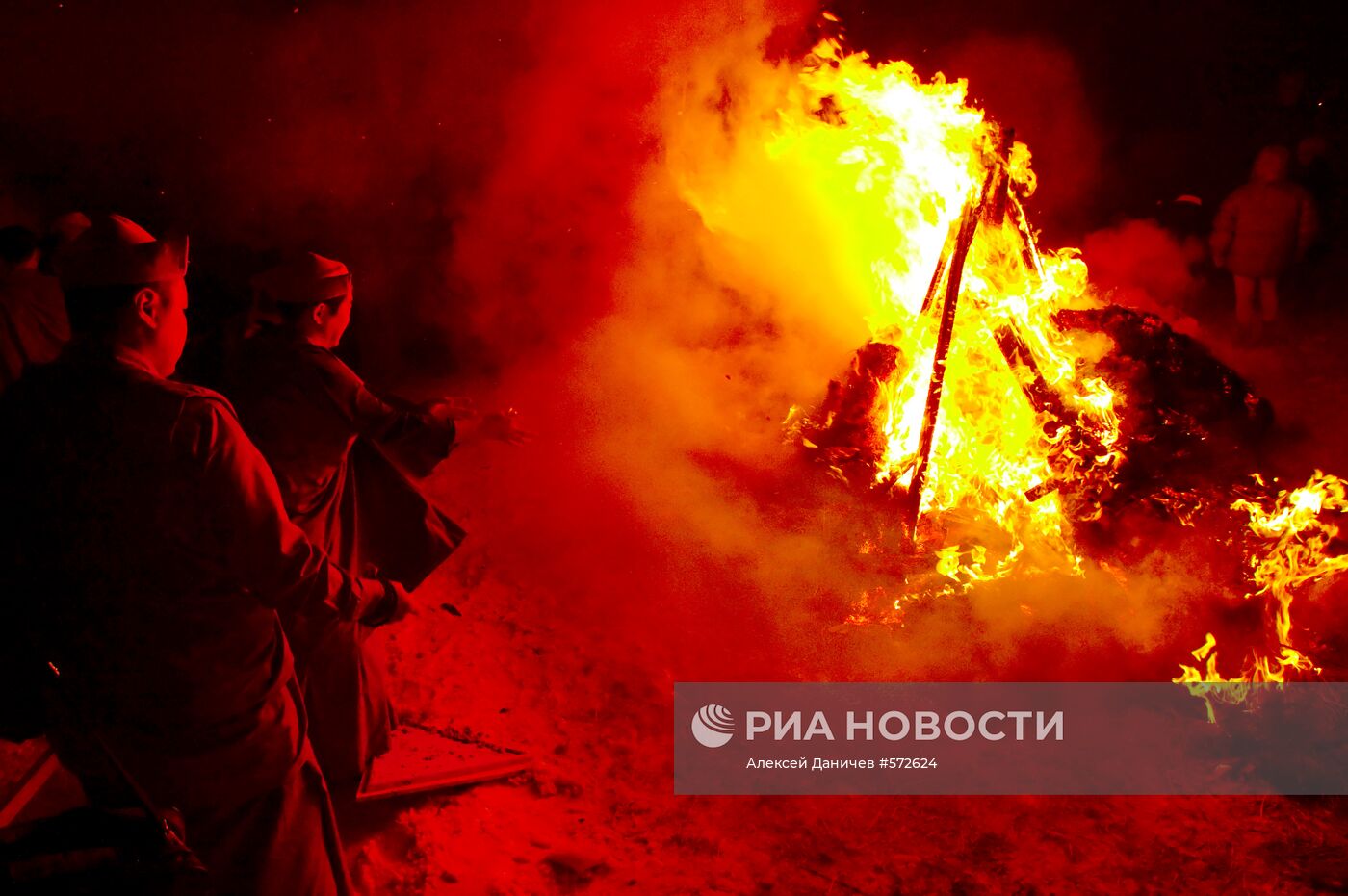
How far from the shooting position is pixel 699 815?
437 centimetres

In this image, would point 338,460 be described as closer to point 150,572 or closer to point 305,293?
point 305,293

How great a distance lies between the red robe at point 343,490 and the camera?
13.0 feet

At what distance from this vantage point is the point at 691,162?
29.9ft

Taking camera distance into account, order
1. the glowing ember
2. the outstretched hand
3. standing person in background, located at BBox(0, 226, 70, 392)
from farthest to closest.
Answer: standing person in background, located at BBox(0, 226, 70, 392) < the glowing ember < the outstretched hand

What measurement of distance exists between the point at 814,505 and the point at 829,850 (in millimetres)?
3116

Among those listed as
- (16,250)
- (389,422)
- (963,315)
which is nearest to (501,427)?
(389,422)

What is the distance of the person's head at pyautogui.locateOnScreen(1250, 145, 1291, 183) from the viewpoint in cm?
1046

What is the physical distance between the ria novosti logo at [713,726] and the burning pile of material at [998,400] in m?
1.21

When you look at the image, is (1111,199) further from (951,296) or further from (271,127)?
(271,127)

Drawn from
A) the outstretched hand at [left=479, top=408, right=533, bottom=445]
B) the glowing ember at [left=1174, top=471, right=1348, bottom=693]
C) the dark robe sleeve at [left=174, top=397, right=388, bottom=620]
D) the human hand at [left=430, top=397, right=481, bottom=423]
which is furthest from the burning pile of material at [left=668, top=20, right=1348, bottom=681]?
the dark robe sleeve at [left=174, top=397, right=388, bottom=620]

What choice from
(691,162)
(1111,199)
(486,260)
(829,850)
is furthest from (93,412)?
(1111,199)

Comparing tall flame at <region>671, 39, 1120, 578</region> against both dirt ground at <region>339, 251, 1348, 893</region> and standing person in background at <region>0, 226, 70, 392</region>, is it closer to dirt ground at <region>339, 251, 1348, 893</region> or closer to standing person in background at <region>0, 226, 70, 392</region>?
dirt ground at <region>339, 251, 1348, 893</region>

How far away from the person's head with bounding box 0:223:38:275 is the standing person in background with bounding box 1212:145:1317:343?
1165 centimetres

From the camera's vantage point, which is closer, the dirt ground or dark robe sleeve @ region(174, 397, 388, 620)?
dark robe sleeve @ region(174, 397, 388, 620)
